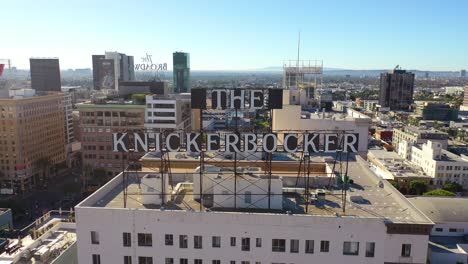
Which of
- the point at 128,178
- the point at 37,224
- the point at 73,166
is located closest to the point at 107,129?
the point at 73,166

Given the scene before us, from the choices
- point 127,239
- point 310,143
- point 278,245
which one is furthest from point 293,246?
point 127,239

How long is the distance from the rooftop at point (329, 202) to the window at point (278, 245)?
2959 millimetres

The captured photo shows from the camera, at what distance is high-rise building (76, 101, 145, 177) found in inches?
4732

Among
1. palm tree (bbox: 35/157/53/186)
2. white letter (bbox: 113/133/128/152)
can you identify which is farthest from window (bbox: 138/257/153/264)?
palm tree (bbox: 35/157/53/186)

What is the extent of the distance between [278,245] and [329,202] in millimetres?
8610

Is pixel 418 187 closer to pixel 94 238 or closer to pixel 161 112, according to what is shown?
pixel 161 112

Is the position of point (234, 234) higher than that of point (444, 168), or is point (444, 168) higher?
point (234, 234)

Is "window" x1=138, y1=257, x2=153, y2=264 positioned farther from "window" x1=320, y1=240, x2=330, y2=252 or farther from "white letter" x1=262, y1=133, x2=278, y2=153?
"window" x1=320, y1=240, x2=330, y2=252

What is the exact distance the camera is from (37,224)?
6294 cm

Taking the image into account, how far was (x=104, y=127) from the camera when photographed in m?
120

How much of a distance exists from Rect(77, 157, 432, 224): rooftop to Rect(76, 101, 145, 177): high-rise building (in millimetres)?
78142

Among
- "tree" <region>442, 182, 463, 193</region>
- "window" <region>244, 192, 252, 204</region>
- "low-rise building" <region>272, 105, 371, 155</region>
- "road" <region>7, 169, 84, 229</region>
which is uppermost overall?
"low-rise building" <region>272, 105, 371, 155</region>

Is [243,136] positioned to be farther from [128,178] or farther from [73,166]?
[73,166]

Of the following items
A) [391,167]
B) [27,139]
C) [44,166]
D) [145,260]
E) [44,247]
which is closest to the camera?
[145,260]
